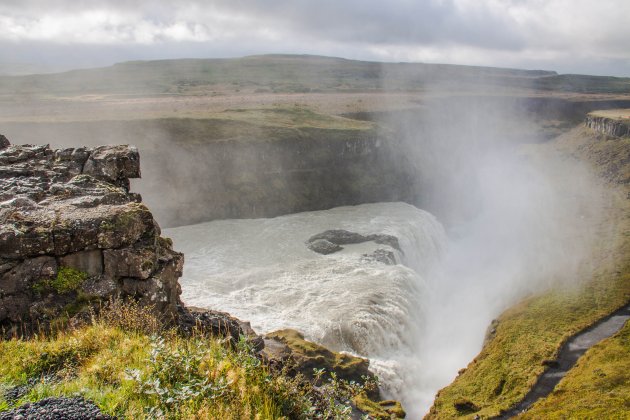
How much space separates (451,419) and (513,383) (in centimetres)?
718

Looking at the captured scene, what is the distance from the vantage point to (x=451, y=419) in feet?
84.6

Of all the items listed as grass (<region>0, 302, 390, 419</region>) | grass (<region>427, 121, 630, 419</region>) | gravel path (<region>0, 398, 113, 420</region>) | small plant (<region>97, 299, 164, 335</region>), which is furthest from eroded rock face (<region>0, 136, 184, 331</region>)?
grass (<region>427, 121, 630, 419</region>)

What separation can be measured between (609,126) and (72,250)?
128 metres

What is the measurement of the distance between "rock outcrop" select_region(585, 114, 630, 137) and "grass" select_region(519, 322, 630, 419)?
90.2m

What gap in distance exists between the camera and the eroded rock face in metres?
12.4

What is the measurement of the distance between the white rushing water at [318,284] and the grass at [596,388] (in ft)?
26.9

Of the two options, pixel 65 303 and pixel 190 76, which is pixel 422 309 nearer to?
pixel 65 303

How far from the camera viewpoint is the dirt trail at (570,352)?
28.9 meters

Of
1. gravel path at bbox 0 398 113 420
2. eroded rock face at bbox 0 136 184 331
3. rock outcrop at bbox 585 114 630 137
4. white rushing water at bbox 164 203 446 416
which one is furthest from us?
rock outcrop at bbox 585 114 630 137

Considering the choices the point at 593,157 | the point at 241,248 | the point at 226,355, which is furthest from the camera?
the point at 593,157

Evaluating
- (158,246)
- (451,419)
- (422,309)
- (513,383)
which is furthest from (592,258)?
(158,246)

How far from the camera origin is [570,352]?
34969 millimetres

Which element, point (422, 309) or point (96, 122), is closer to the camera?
point (422, 309)

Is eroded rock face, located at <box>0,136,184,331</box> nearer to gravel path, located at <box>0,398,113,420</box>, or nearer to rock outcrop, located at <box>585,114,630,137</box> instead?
gravel path, located at <box>0,398,113,420</box>
